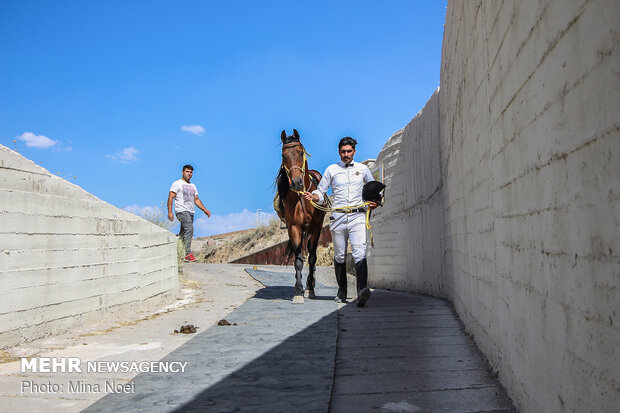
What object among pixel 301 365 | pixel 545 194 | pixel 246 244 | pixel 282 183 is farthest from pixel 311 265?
pixel 246 244

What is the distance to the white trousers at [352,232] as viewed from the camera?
6934mm

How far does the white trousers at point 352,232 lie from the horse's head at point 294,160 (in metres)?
0.69

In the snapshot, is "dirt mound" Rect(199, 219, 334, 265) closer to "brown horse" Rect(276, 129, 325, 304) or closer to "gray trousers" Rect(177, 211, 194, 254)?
"gray trousers" Rect(177, 211, 194, 254)

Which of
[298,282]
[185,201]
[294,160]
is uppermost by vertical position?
[294,160]

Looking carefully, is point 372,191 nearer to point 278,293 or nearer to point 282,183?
point 282,183

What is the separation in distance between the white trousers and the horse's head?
27.2 inches

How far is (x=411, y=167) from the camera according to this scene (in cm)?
826

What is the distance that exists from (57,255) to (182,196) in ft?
24.1

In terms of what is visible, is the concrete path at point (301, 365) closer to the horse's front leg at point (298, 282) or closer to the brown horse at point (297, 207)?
the horse's front leg at point (298, 282)

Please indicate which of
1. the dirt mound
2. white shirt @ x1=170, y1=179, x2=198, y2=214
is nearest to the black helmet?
white shirt @ x1=170, y1=179, x2=198, y2=214

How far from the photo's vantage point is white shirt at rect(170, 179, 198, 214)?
1266 centimetres

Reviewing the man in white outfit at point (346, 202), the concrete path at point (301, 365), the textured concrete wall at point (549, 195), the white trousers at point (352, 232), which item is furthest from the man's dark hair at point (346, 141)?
the textured concrete wall at point (549, 195)

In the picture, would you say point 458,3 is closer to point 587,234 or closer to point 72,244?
point 587,234

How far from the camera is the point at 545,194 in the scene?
207cm
